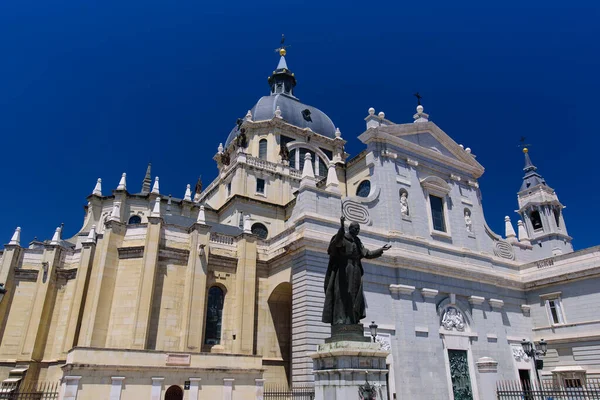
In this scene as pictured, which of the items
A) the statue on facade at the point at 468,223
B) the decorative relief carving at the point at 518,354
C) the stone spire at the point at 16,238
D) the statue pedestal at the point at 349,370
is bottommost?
the statue pedestal at the point at 349,370

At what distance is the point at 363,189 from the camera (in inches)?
1121

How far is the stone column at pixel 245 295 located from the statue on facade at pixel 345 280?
13495 millimetres

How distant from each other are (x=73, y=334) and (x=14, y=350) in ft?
14.9

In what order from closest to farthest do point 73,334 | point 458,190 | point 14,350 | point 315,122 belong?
point 73,334 → point 14,350 → point 458,190 → point 315,122

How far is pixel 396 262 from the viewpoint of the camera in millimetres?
22875

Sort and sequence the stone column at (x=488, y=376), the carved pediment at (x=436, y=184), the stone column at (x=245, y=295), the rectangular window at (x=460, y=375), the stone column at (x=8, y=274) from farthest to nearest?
1. the carved pediment at (x=436, y=184)
2. the stone column at (x=8, y=274)
3. the rectangular window at (x=460, y=375)
4. the stone column at (x=245, y=295)
5. the stone column at (x=488, y=376)

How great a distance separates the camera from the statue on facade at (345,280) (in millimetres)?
9398

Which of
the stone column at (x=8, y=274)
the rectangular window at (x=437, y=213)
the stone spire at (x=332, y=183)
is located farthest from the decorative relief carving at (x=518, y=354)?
the stone column at (x=8, y=274)

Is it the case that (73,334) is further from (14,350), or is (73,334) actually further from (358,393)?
(358,393)

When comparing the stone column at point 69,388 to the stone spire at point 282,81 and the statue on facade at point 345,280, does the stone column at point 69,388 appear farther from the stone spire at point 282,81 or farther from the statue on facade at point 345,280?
the stone spire at point 282,81

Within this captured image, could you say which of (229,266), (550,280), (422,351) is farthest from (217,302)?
(550,280)

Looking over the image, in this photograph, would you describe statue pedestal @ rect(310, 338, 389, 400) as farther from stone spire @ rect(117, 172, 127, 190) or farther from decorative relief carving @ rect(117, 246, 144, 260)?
stone spire @ rect(117, 172, 127, 190)

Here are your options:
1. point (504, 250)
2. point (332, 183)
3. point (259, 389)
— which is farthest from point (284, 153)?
point (259, 389)

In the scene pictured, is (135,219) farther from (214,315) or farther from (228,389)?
(228,389)
